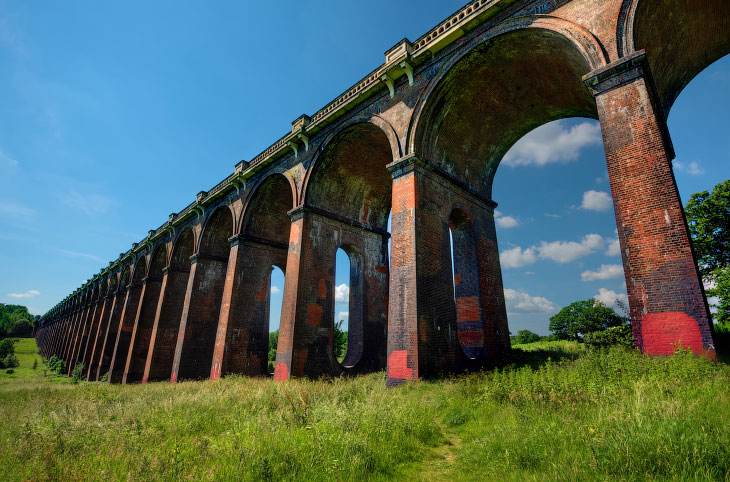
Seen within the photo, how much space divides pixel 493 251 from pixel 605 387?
8.54 metres

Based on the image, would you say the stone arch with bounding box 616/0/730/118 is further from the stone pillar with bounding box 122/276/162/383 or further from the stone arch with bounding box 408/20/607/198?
the stone pillar with bounding box 122/276/162/383

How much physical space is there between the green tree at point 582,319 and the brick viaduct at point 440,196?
127 feet

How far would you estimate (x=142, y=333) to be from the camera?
23453 millimetres

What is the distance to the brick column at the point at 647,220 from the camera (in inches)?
240

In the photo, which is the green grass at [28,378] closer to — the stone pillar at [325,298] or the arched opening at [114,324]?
the arched opening at [114,324]

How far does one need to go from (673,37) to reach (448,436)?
11.3 m

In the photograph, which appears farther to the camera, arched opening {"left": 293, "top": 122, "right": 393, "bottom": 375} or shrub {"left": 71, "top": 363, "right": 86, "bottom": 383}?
shrub {"left": 71, "top": 363, "right": 86, "bottom": 383}

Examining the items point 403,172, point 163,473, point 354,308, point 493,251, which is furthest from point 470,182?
point 163,473

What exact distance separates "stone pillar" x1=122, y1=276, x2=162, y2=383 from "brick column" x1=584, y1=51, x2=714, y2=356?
2607 cm

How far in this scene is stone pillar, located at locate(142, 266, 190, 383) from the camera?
20891mm

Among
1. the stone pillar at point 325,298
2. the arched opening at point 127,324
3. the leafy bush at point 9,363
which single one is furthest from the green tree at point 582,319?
the leafy bush at point 9,363

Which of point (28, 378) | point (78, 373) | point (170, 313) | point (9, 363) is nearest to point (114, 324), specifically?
point (78, 373)

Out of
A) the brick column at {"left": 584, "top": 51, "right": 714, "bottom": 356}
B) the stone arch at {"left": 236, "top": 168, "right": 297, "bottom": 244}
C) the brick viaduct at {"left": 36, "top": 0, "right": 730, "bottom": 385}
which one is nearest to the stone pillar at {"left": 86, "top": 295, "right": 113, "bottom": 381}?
the brick viaduct at {"left": 36, "top": 0, "right": 730, "bottom": 385}

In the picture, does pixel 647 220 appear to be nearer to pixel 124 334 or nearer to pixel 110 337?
pixel 124 334
